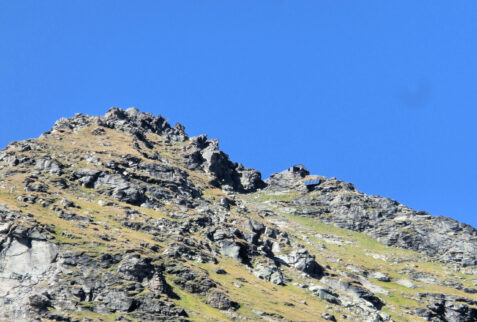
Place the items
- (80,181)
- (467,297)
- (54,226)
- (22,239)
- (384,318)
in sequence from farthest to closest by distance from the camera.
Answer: (467,297) < (80,181) < (384,318) < (54,226) < (22,239)

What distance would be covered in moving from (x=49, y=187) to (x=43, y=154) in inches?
1048

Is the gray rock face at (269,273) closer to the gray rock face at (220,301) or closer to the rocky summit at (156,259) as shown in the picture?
the rocky summit at (156,259)

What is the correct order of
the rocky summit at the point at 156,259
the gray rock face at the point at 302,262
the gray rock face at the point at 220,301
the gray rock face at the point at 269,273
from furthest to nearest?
1. the gray rock face at the point at 302,262
2. the gray rock face at the point at 269,273
3. the gray rock face at the point at 220,301
4. the rocky summit at the point at 156,259

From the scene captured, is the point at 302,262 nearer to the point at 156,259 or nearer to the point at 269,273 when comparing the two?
the point at 269,273

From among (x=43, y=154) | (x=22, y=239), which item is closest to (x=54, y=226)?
(x=22, y=239)

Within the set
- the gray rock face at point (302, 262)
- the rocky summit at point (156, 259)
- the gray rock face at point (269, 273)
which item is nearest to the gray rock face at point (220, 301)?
the rocky summit at point (156, 259)

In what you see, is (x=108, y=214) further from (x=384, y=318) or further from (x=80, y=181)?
(x=384, y=318)

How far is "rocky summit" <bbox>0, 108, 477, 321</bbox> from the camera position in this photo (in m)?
90.2

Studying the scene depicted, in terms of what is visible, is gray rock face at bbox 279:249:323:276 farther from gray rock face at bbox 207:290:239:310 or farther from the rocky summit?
gray rock face at bbox 207:290:239:310

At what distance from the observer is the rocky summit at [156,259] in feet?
296

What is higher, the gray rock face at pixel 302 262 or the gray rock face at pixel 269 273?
the gray rock face at pixel 302 262

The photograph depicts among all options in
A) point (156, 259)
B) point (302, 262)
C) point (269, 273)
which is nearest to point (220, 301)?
point (156, 259)

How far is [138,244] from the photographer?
112 meters

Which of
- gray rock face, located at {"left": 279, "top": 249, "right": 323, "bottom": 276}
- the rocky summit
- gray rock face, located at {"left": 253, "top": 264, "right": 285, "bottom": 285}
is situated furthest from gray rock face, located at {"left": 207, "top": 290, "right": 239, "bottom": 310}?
gray rock face, located at {"left": 279, "top": 249, "right": 323, "bottom": 276}
